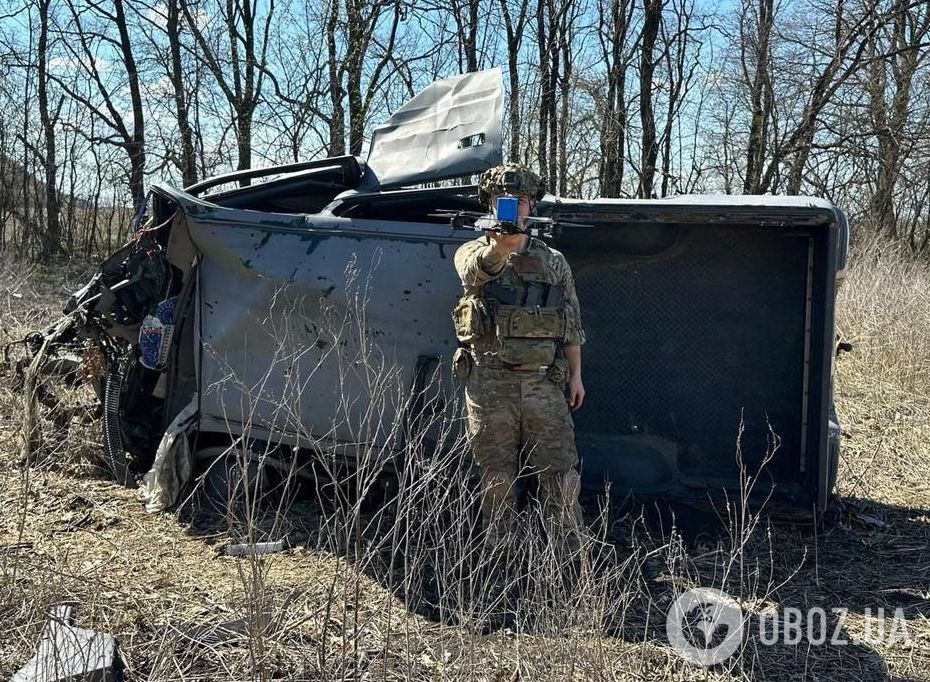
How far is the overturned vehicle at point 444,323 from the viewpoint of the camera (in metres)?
4.15

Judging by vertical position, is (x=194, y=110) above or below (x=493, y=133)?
above

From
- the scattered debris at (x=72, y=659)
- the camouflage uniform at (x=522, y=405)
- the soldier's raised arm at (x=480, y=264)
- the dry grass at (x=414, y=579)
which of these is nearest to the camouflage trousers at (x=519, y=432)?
the camouflage uniform at (x=522, y=405)

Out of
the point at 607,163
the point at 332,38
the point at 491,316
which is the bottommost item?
the point at 491,316

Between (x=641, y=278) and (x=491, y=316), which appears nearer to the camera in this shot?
(x=491, y=316)

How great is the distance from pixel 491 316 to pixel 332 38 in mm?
13125

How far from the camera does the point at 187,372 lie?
459 centimetres

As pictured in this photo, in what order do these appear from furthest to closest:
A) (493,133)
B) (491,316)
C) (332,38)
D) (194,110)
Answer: (194,110), (332,38), (493,133), (491,316)

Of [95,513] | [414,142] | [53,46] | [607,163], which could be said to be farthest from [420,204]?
[53,46]

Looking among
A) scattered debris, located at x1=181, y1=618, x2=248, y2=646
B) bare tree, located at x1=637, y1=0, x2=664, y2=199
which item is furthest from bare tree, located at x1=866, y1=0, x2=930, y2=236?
scattered debris, located at x1=181, y1=618, x2=248, y2=646

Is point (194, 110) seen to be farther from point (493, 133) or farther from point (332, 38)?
point (493, 133)

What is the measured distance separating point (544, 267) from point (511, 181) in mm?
374

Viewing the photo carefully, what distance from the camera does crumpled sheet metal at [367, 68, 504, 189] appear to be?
14.3ft

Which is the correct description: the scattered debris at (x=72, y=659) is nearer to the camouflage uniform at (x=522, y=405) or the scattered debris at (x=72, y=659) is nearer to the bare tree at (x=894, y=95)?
the camouflage uniform at (x=522, y=405)

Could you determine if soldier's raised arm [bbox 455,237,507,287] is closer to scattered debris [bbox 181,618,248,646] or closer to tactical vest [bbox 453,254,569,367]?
tactical vest [bbox 453,254,569,367]
